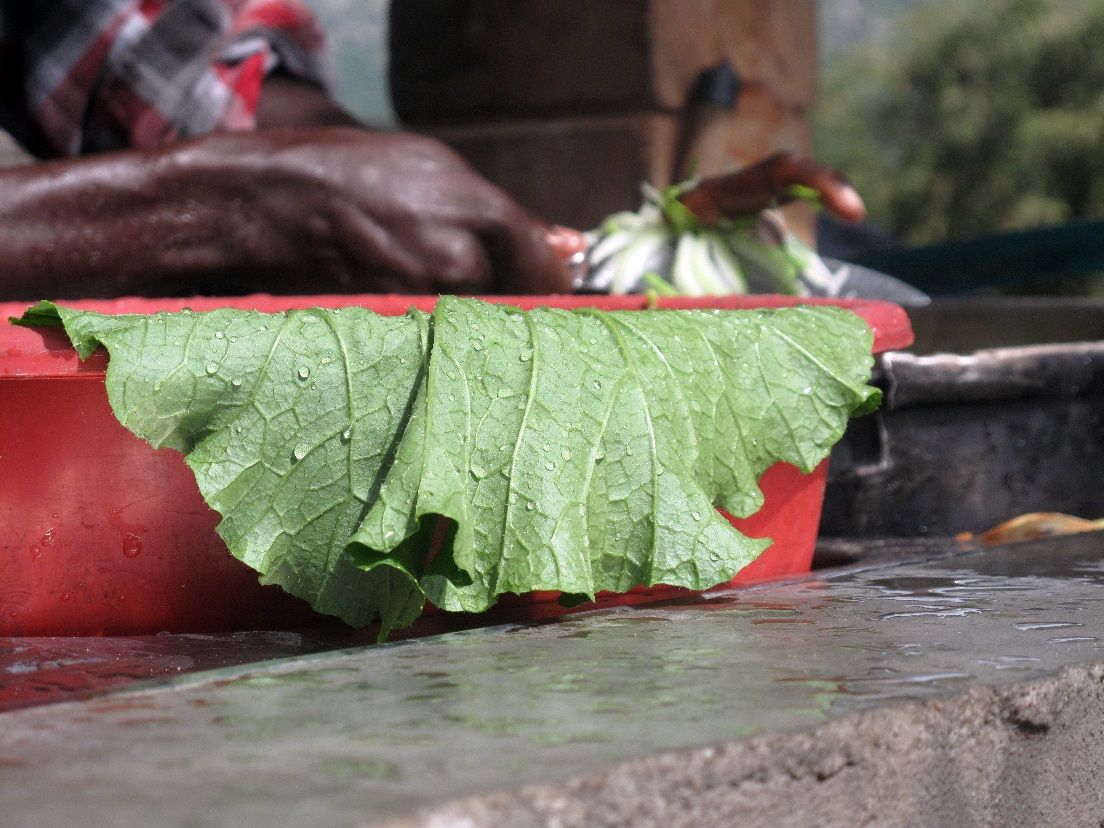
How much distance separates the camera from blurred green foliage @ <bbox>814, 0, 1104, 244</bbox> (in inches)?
994

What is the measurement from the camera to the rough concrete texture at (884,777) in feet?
2.56

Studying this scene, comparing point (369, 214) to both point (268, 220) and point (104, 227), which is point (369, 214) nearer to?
point (268, 220)

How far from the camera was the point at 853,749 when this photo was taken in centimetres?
92

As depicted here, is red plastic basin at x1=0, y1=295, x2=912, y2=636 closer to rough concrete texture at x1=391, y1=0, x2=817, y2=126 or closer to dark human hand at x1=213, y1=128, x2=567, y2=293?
dark human hand at x1=213, y1=128, x2=567, y2=293

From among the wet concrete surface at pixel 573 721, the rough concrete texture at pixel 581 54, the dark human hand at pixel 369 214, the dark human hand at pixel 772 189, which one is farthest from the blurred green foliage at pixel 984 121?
the wet concrete surface at pixel 573 721

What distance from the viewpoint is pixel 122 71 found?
322 centimetres

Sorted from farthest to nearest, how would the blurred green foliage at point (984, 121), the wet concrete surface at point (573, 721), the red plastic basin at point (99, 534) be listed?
1. the blurred green foliage at point (984, 121)
2. the red plastic basin at point (99, 534)
3. the wet concrete surface at point (573, 721)

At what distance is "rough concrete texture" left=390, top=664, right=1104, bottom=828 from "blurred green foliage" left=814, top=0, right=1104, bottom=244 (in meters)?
24.9

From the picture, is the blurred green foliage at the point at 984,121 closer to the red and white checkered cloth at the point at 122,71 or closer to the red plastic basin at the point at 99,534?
the red and white checkered cloth at the point at 122,71

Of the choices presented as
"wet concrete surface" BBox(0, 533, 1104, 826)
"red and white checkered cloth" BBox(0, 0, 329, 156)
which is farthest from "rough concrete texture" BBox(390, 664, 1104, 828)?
"red and white checkered cloth" BBox(0, 0, 329, 156)

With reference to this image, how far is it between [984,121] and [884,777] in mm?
27256

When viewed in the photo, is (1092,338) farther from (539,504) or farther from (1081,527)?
(539,504)

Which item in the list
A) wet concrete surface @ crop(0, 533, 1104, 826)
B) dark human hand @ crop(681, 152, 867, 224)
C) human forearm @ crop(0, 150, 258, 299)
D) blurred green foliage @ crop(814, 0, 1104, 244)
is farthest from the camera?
blurred green foliage @ crop(814, 0, 1104, 244)

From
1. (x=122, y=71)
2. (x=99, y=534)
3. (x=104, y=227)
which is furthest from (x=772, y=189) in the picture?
(x=122, y=71)
